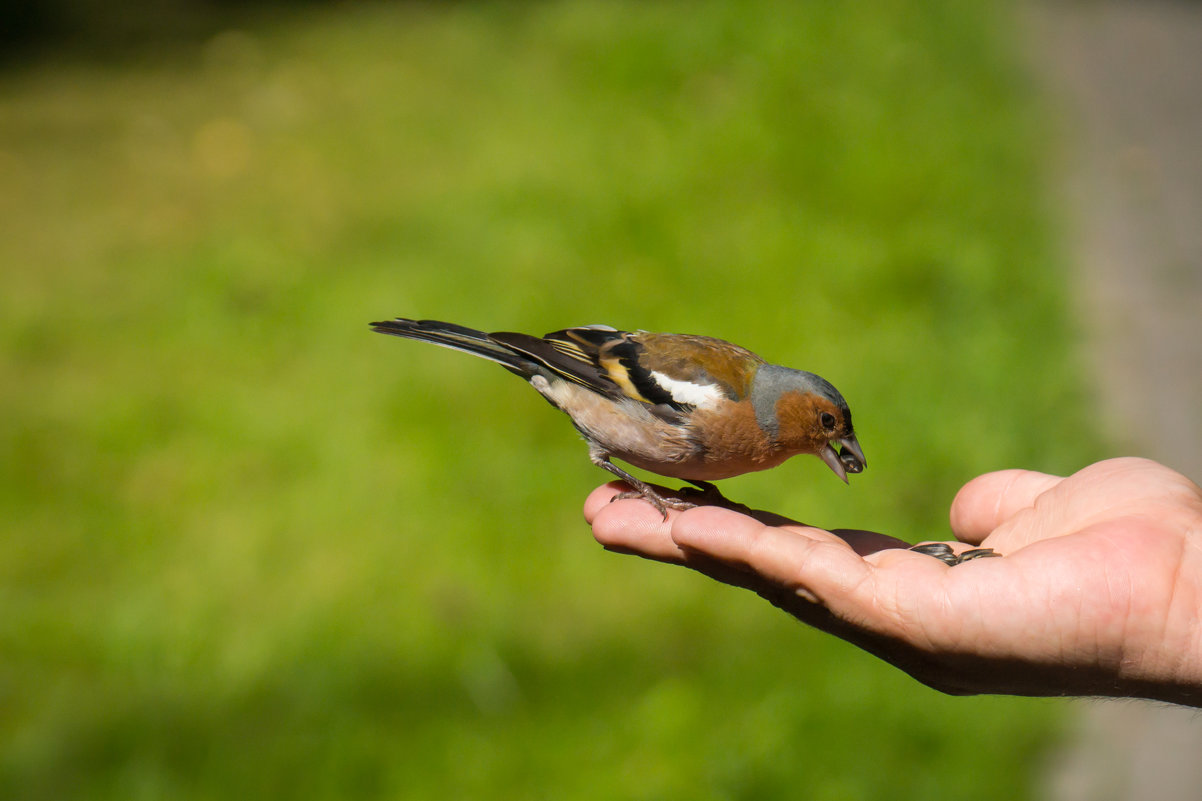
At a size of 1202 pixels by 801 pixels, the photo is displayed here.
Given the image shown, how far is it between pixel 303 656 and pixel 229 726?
497 mm

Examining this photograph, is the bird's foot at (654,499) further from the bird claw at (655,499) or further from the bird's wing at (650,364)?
the bird's wing at (650,364)

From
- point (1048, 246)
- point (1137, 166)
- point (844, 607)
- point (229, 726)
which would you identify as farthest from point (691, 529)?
point (1137, 166)

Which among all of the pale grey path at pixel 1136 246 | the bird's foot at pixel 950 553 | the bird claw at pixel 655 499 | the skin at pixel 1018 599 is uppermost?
the pale grey path at pixel 1136 246

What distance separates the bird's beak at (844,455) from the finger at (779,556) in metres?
0.73

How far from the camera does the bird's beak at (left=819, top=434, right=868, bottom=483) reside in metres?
3.84

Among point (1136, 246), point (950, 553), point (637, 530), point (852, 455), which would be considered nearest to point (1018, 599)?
point (950, 553)

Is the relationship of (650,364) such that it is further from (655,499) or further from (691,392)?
(655,499)

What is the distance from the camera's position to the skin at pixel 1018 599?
2973 mm

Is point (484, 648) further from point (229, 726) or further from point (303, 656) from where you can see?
point (229, 726)

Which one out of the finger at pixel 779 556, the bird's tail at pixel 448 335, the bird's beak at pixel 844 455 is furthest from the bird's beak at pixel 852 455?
the bird's tail at pixel 448 335

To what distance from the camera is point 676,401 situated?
3.79 m

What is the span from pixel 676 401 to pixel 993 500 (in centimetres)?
132

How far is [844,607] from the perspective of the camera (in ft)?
10.2

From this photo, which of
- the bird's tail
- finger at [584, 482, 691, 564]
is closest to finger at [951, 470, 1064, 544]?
finger at [584, 482, 691, 564]
